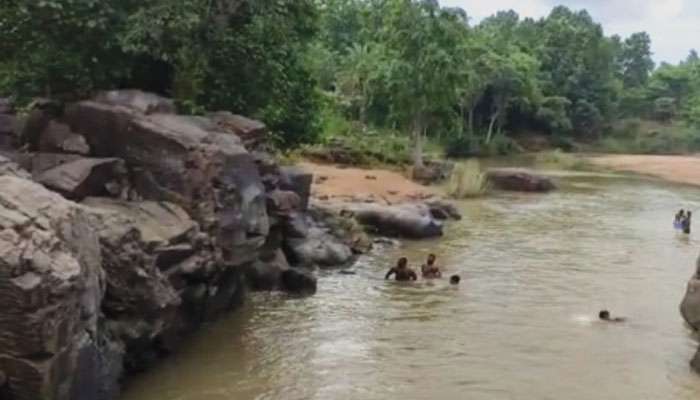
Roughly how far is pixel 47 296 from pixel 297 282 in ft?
27.9

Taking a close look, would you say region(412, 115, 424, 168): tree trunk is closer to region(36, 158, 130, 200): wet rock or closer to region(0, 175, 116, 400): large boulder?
region(36, 158, 130, 200): wet rock

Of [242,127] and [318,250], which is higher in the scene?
[242,127]

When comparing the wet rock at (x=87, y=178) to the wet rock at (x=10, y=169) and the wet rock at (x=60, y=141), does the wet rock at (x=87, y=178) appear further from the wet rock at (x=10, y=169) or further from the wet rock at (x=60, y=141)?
the wet rock at (x=10, y=169)

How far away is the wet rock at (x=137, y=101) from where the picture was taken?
1276cm

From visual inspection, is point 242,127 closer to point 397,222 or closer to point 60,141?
point 60,141

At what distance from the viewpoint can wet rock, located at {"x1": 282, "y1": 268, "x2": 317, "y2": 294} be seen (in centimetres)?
1566

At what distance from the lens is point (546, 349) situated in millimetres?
12727

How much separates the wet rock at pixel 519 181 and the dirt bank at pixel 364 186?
459 cm

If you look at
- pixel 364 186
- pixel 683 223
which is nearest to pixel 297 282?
pixel 364 186

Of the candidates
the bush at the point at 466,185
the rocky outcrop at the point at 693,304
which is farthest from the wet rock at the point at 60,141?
the bush at the point at 466,185

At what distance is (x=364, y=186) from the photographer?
30250mm

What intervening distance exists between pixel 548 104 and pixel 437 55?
31.4 metres

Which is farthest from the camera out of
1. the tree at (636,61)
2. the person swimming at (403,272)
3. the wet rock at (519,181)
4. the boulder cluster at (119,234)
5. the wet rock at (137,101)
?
the tree at (636,61)

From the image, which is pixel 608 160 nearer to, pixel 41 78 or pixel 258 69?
pixel 258 69
